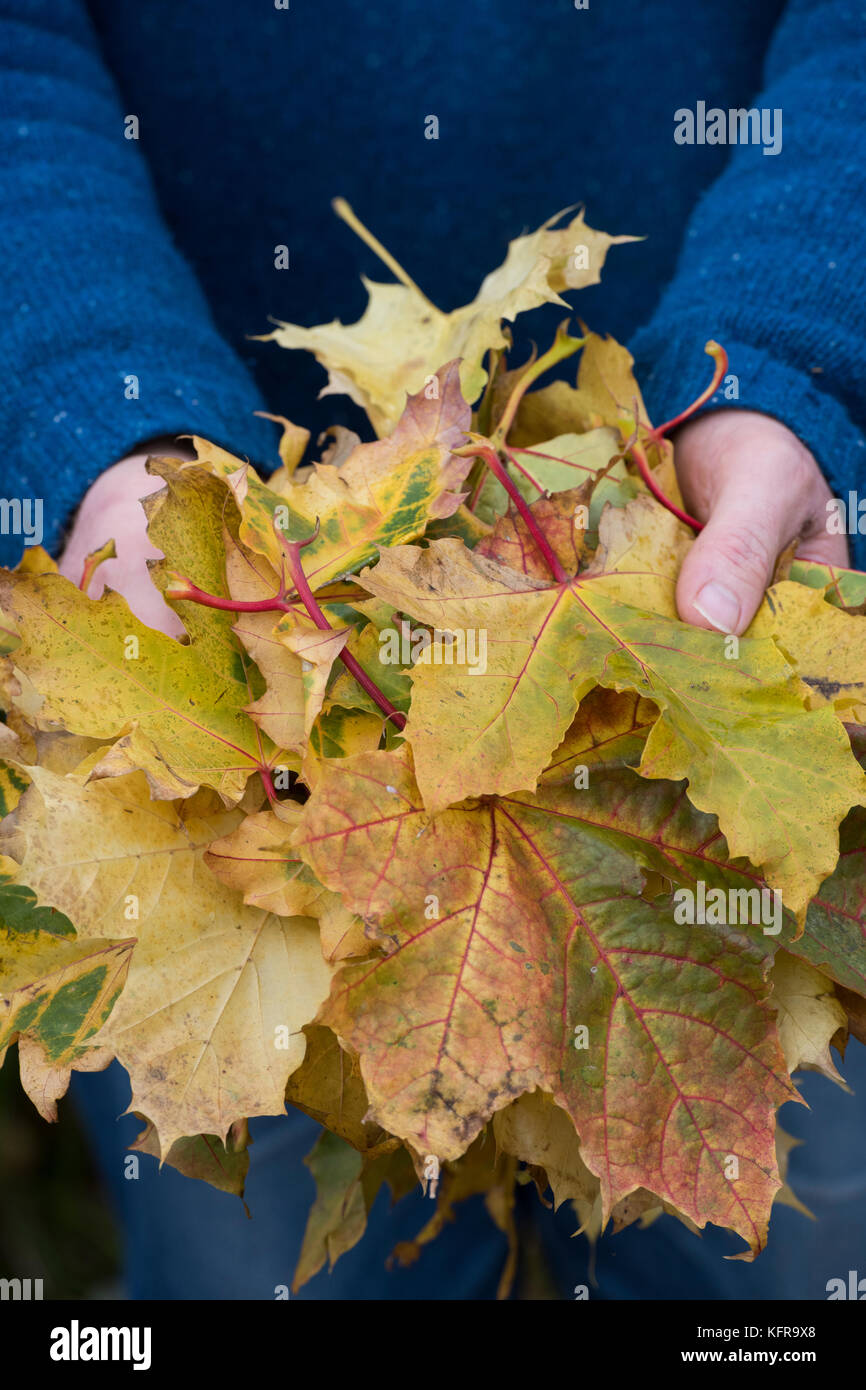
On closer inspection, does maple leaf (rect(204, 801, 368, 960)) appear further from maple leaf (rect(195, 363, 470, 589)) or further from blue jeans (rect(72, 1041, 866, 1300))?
blue jeans (rect(72, 1041, 866, 1300))

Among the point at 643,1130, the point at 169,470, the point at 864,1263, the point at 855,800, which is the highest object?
the point at 169,470

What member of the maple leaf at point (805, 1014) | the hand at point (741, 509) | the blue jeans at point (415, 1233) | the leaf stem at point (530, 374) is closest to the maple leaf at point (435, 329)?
the leaf stem at point (530, 374)

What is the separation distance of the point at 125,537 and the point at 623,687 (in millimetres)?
292

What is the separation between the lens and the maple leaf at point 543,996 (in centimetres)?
28

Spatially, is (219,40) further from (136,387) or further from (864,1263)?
(864,1263)

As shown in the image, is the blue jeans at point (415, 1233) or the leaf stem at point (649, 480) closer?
the leaf stem at point (649, 480)

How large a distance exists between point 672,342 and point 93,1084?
0.68 meters

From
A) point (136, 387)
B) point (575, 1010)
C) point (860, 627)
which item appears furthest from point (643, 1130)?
point (136, 387)

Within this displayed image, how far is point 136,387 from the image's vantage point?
563mm

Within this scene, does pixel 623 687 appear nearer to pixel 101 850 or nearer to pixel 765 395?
pixel 101 850

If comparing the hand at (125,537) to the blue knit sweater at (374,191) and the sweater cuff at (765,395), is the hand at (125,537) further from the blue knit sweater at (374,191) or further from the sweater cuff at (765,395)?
the sweater cuff at (765,395)

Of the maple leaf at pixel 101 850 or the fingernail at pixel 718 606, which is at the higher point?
the fingernail at pixel 718 606

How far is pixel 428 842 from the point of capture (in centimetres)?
30

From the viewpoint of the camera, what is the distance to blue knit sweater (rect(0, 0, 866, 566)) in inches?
23.2
